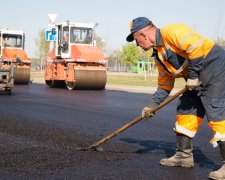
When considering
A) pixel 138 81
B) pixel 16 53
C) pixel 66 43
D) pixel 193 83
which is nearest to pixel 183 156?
pixel 193 83

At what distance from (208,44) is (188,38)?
0.82 ft

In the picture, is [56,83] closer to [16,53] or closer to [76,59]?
[16,53]

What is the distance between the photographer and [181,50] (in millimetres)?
4344

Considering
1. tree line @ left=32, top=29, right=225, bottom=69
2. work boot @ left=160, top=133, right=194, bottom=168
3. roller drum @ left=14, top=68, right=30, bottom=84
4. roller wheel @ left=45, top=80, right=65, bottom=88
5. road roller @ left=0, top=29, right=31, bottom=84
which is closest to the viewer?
work boot @ left=160, top=133, right=194, bottom=168

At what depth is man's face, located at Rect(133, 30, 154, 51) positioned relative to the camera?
4484mm

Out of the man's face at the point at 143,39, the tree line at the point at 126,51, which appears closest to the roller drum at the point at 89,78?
the man's face at the point at 143,39

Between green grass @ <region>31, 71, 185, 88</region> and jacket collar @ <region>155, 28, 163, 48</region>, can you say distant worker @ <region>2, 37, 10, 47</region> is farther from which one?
jacket collar @ <region>155, 28, 163, 48</region>

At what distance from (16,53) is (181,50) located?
17871 mm

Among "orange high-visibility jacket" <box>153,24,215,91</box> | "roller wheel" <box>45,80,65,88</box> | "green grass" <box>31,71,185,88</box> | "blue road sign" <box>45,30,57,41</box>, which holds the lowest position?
"green grass" <box>31,71,185,88</box>

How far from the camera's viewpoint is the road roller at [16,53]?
68.7 feet

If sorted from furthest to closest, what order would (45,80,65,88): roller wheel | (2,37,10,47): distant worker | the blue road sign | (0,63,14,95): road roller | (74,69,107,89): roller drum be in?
1. (2,37,10,47): distant worker
2. (45,80,65,88): roller wheel
3. the blue road sign
4. (74,69,107,89): roller drum
5. (0,63,14,95): road roller

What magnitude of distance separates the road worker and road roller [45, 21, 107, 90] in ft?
43.4

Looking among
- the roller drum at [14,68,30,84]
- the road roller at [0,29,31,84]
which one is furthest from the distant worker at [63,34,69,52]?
the roller drum at [14,68,30,84]

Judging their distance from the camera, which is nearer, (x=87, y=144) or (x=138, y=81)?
(x=87, y=144)
